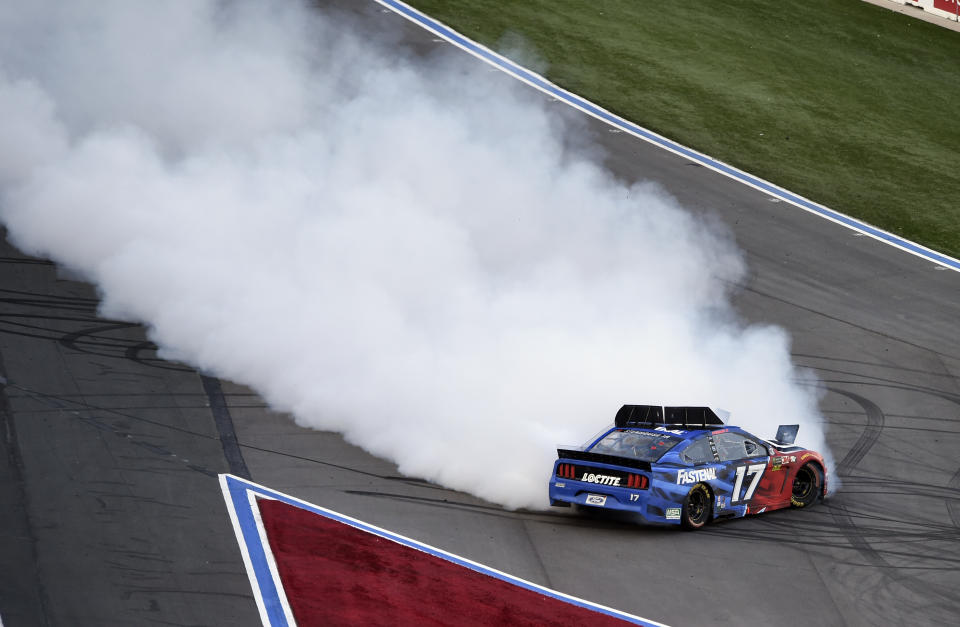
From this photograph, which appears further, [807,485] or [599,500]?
[807,485]

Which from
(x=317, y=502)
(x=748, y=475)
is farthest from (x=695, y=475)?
(x=317, y=502)

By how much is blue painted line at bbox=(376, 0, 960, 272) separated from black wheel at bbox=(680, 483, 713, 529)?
10.1 m

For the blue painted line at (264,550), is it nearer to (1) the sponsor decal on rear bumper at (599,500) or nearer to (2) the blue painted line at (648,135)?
(1) the sponsor decal on rear bumper at (599,500)

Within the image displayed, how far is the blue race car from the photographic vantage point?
1257 centimetres

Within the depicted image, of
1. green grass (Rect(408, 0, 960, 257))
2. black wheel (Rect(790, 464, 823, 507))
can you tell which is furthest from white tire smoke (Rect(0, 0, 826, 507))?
green grass (Rect(408, 0, 960, 257))

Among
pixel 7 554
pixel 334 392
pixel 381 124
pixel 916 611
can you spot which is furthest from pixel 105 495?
pixel 381 124

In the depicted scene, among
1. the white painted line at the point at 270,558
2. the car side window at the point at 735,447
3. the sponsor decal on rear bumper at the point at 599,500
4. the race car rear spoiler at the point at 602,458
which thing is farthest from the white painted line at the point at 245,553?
the car side window at the point at 735,447

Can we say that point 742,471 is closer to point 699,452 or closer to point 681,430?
point 699,452

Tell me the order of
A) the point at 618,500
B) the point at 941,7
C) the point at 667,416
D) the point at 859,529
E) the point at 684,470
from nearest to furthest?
the point at 618,500 → the point at 684,470 → the point at 859,529 → the point at 667,416 → the point at 941,7

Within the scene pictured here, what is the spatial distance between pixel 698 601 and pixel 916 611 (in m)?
2.14

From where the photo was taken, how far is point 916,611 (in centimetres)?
1171

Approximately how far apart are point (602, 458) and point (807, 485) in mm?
2863

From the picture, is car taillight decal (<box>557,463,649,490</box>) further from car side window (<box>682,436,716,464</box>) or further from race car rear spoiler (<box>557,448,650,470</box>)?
car side window (<box>682,436,716,464</box>)

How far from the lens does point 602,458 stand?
12.7 m
